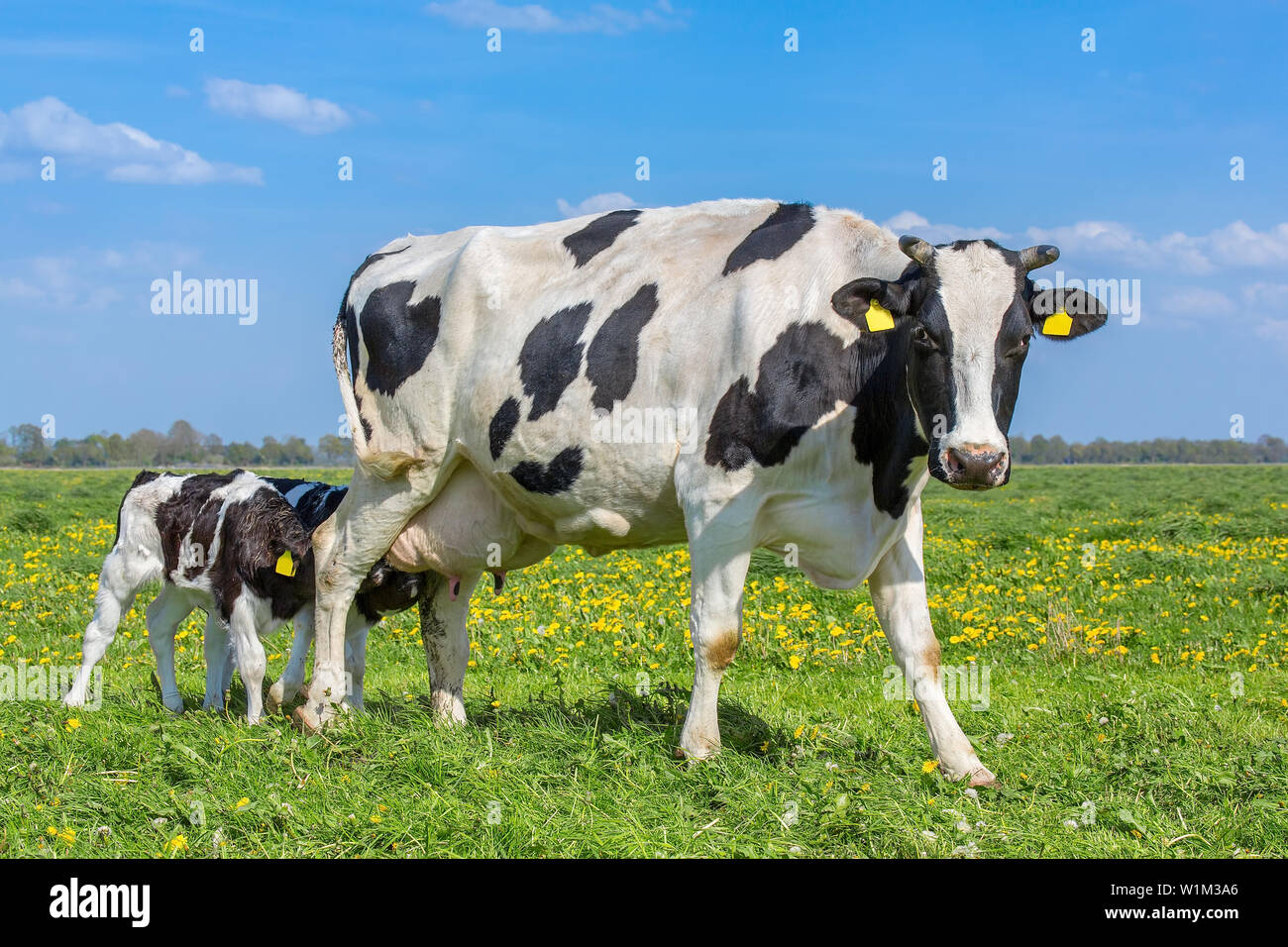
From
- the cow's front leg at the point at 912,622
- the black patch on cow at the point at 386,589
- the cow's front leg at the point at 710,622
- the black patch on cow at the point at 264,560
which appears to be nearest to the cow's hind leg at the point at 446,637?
the black patch on cow at the point at 386,589

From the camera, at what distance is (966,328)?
5.71 metres

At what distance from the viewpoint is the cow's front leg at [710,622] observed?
6324mm

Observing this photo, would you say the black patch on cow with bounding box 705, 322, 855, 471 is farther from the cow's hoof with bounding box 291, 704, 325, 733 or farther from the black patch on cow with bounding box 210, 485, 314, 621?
the black patch on cow with bounding box 210, 485, 314, 621

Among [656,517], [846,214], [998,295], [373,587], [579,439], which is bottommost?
[373,587]

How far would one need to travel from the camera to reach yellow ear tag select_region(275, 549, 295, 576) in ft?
27.9

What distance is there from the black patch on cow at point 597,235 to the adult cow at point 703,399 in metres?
0.02

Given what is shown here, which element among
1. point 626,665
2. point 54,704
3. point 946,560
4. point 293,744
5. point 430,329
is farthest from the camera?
point 946,560

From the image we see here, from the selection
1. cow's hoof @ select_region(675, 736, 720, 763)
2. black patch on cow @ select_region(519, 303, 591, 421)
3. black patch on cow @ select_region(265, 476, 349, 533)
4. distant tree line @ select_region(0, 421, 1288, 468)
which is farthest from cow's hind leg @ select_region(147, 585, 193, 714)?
distant tree line @ select_region(0, 421, 1288, 468)

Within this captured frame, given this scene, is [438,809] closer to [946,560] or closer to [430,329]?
[430,329]

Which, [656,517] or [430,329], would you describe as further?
[430,329]

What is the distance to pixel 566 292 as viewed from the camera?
7.23 meters
